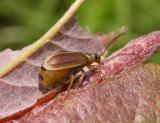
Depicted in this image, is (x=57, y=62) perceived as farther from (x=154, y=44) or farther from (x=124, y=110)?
(x=124, y=110)

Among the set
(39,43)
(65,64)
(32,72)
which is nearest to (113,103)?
(39,43)

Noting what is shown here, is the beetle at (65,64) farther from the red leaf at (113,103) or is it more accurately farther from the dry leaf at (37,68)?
the red leaf at (113,103)

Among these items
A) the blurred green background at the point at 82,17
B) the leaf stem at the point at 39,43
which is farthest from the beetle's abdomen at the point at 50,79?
the blurred green background at the point at 82,17

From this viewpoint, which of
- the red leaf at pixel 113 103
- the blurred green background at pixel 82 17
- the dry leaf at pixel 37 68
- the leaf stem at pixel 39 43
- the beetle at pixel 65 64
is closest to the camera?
the red leaf at pixel 113 103

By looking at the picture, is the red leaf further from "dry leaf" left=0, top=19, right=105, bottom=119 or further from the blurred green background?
the blurred green background

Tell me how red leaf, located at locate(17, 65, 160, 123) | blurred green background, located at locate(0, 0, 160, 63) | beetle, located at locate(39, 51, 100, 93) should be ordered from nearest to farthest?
red leaf, located at locate(17, 65, 160, 123)
beetle, located at locate(39, 51, 100, 93)
blurred green background, located at locate(0, 0, 160, 63)

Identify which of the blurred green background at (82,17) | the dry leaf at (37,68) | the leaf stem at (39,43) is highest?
the leaf stem at (39,43)

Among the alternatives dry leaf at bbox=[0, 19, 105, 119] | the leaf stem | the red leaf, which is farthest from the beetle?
the red leaf

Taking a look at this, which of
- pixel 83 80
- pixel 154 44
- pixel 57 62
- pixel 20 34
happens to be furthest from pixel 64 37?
pixel 20 34

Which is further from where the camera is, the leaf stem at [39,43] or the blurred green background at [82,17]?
the blurred green background at [82,17]

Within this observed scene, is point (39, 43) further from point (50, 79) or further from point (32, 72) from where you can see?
point (50, 79)
